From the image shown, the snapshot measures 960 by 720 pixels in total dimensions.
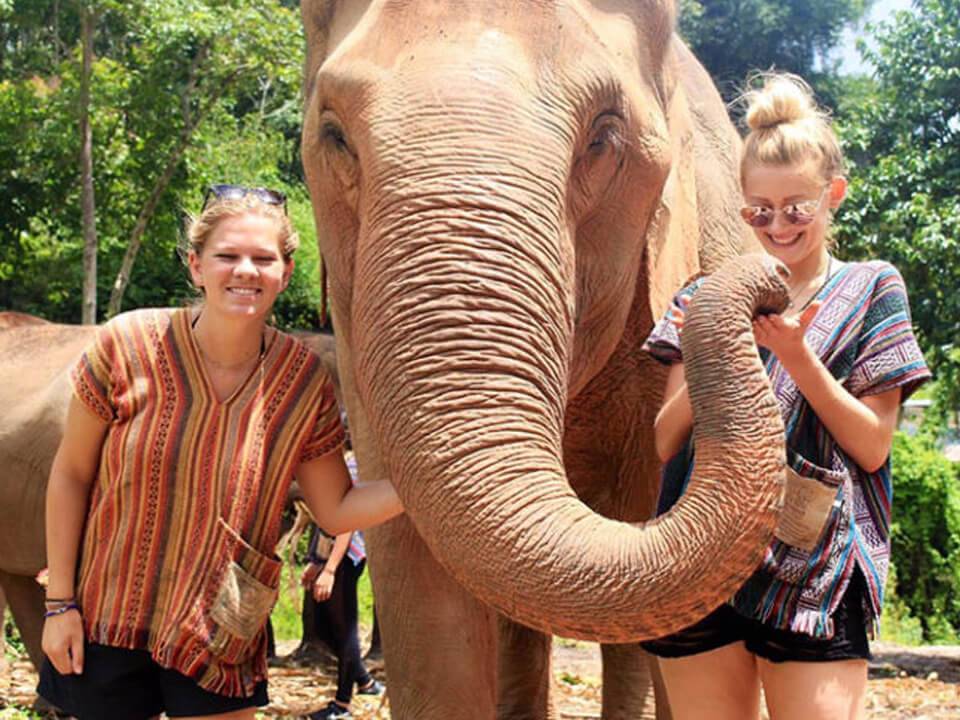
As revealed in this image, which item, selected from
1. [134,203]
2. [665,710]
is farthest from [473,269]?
[134,203]

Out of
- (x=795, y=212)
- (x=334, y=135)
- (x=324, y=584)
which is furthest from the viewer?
(x=324, y=584)

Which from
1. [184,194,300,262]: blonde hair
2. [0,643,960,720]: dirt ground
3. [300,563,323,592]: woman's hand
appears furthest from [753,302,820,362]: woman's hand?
[300,563,323,592]: woman's hand

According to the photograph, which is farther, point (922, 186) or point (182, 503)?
point (922, 186)

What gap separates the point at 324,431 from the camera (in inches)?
137

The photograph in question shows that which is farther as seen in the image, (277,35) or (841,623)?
(277,35)

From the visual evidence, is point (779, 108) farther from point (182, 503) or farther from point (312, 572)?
point (312, 572)

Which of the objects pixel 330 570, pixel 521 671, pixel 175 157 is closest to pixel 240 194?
pixel 521 671

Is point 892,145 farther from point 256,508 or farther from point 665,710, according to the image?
point 256,508

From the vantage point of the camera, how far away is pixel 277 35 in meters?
14.2

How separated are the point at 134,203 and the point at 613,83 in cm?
1387

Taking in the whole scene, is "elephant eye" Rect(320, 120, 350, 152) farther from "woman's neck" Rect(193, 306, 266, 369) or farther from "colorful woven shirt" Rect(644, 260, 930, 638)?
"colorful woven shirt" Rect(644, 260, 930, 638)

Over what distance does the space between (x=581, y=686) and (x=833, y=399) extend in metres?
6.61

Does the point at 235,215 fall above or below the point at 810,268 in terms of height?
above

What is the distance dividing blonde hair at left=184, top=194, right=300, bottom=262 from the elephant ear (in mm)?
910
